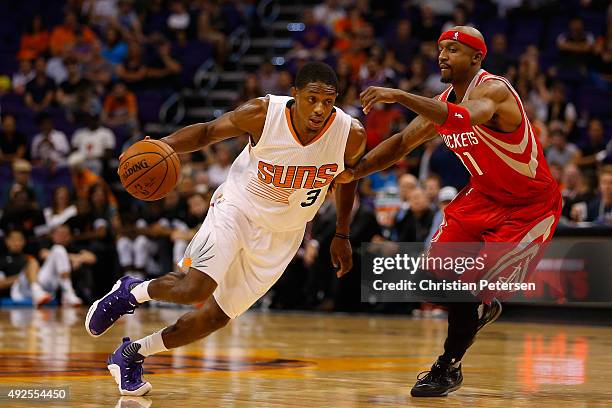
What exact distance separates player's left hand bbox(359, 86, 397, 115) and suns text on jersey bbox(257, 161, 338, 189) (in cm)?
84

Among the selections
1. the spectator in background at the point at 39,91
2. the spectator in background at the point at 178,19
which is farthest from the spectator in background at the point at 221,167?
the spectator in background at the point at 178,19

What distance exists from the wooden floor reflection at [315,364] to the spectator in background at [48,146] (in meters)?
5.52

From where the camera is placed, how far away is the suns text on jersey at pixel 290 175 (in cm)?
600

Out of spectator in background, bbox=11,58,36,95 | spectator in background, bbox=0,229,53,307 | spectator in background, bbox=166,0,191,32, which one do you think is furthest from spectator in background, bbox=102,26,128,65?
spectator in background, bbox=0,229,53,307

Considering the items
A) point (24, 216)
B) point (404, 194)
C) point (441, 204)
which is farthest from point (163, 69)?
point (441, 204)

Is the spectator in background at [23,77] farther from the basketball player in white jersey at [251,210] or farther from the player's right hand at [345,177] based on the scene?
the player's right hand at [345,177]

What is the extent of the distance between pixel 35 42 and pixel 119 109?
3.00m

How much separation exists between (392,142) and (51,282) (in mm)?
9321

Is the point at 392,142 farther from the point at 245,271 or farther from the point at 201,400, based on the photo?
the point at 201,400

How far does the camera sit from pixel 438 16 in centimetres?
1716

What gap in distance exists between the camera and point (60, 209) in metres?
15.5

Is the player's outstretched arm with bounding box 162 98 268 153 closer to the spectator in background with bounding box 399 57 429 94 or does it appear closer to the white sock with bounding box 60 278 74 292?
the white sock with bounding box 60 278 74 292

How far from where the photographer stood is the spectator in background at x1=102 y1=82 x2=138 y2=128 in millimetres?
17656

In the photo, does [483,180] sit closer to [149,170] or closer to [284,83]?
[149,170]
